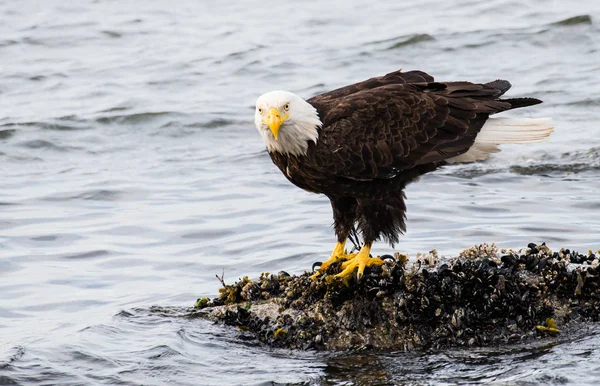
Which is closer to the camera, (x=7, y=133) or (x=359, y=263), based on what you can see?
(x=359, y=263)

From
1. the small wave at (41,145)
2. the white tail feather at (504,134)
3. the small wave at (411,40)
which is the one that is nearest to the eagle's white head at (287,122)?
the white tail feather at (504,134)

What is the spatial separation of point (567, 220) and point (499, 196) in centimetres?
120

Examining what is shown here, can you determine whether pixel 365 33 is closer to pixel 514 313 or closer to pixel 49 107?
pixel 49 107

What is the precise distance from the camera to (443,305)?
246 inches

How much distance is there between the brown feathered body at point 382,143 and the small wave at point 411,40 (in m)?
10.2

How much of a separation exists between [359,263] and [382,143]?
96cm

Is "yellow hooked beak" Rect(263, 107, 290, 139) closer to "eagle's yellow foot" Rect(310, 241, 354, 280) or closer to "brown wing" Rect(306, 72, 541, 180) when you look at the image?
"brown wing" Rect(306, 72, 541, 180)

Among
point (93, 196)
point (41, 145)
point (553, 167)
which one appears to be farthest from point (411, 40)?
point (93, 196)

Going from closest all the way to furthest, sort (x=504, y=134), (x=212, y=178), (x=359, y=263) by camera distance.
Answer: (x=359, y=263), (x=504, y=134), (x=212, y=178)

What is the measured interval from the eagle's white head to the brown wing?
0.10m

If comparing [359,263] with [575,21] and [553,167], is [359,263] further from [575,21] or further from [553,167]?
[575,21]

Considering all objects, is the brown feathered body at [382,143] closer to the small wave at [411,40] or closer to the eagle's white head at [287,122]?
the eagle's white head at [287,122]

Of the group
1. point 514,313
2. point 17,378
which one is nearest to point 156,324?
point 17,378

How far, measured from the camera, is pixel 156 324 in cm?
716
